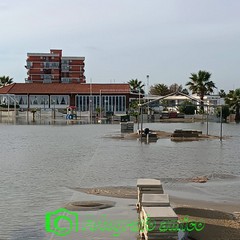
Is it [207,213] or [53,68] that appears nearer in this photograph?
[207,213]

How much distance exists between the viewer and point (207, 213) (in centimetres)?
988

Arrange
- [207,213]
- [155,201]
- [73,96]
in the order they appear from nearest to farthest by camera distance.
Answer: [155,201] < [207,213] < [73,96]

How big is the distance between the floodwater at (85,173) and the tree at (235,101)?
176ft

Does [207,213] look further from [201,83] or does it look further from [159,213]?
[201,83]

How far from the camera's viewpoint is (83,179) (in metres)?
15.1

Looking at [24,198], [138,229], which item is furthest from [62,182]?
[138,229]

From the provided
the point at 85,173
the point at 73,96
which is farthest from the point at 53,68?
the point at 85,173

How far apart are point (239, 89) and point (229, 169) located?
62829 millimetres

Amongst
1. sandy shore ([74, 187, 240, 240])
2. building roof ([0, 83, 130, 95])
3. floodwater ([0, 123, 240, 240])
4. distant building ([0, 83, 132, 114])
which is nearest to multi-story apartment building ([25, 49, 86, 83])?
building roof ([0, 83, 130, 95])

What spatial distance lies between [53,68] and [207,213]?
130096 mm

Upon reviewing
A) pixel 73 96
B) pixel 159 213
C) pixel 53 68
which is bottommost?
pixel 159 213

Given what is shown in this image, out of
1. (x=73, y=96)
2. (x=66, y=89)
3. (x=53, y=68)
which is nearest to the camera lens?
(x=66, y=89)

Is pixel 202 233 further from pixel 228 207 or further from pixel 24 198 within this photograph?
pixel 24 198

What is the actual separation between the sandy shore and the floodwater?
73 cm
